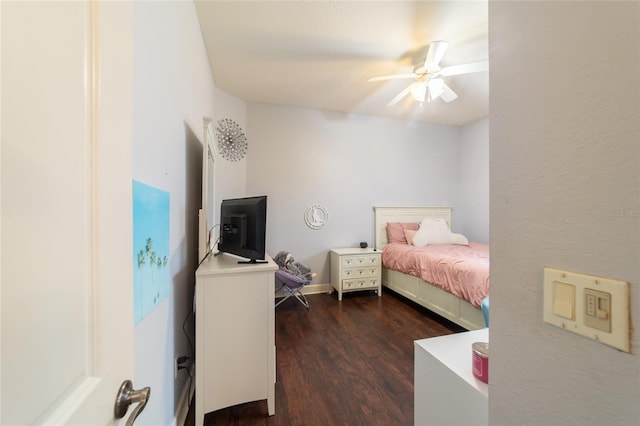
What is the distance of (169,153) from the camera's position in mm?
1206

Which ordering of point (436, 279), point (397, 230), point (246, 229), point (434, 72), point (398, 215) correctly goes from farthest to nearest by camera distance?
point (398, 215) < point (397, 230) < point (436, 279) < point (434, 72) < point (246, 229)

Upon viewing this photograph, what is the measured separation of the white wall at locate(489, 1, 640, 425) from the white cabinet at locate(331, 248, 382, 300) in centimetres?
277

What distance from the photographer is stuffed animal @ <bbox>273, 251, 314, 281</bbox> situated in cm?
316

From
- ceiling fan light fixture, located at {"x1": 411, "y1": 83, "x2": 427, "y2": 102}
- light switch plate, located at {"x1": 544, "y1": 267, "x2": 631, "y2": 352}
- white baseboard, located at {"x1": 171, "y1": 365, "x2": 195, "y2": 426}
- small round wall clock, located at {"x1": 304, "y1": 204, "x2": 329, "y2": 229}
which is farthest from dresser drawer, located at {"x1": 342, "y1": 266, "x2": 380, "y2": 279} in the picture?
light switch plate, located at {"x1": 544, "y1": 267, "x2": 631, "y2": 352}

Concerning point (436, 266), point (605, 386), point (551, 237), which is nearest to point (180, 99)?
point (551, 237)

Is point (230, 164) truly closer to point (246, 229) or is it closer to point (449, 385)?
point (246, 229)

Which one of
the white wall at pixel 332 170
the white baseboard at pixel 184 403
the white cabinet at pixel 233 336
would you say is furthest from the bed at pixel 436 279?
the white baseboard at pixel 184 403

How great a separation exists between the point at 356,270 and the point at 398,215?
130 centimetres

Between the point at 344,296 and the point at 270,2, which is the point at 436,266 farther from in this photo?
the point at 270,2

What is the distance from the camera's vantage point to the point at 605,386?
0.42m

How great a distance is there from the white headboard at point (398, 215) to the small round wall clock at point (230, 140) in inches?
89.0

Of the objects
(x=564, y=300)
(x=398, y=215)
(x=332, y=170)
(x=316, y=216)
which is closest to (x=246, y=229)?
(x=564, y=300)

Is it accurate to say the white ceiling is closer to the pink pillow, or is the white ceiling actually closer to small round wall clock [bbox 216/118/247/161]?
small round wall clock [bbox 216/118/247/161]

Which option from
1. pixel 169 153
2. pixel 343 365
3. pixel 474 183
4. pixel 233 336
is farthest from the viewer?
pixel 474 183
